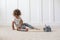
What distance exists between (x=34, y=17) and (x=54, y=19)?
464mm

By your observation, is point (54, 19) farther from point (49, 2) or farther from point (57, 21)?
point (49, 2)

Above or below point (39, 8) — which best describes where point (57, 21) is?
below

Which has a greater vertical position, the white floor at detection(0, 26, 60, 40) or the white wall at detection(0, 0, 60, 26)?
the white wall at detection(0, 0, 60, 26)

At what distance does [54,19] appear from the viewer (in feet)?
14.2

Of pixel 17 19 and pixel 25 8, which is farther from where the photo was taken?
pixel 25 8

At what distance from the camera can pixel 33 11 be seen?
14.2 ft

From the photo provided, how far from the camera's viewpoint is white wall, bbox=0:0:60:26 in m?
4.31

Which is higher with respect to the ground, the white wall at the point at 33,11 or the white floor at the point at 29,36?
the white wall at the point at 33,11

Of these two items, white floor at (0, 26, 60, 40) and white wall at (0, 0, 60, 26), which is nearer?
white floor at (0, 26, 60, 40)

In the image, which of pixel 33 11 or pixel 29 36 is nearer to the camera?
pixel 29 36

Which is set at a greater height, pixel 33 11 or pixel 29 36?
pixel 33 11

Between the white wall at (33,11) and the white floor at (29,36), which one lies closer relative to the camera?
the white floor at (29,36)

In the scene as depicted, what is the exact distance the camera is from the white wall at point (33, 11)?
4309 millimetres

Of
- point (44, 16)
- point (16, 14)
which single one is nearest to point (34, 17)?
point (44, 16)
